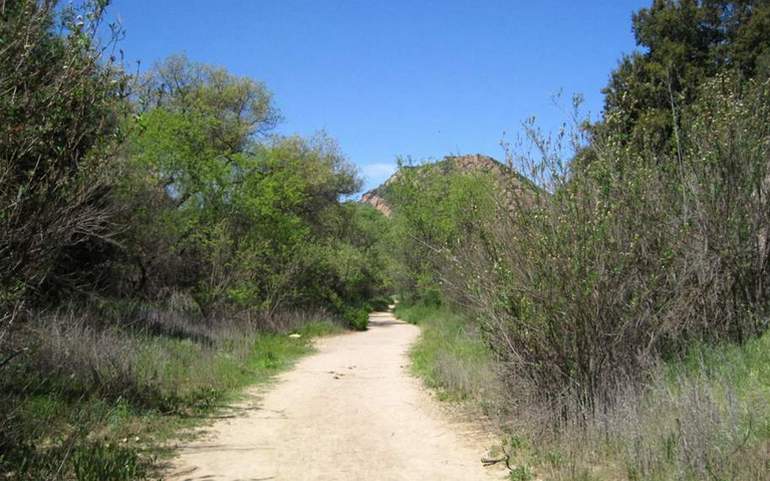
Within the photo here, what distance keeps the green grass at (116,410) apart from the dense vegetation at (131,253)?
32mm

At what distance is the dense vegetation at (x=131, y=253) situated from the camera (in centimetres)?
568

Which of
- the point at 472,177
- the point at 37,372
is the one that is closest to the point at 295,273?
the point at 472,177

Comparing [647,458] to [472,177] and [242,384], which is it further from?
[472,177]

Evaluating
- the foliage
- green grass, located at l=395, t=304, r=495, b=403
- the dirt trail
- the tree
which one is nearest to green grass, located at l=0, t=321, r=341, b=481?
the dirt trail

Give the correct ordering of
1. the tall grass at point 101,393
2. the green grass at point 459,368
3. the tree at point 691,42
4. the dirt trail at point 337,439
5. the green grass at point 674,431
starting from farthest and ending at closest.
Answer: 1. the tree at point 691,42
2. the green grass at point 459,368
3. the dirt trail at point 337,439
4. the tall grass at point 101,393
5. the green grass at point 674,431

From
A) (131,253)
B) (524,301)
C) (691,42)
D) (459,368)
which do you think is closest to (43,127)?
(524,301)

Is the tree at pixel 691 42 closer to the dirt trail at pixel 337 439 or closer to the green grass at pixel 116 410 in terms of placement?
the dirt trail at pixel 337 439

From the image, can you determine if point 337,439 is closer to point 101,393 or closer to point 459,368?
point 101,393

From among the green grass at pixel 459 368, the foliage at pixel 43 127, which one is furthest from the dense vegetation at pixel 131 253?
the green grass at pixel 459 368

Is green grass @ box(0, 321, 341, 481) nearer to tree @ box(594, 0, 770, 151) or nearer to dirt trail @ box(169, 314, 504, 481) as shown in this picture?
dirt trail @ box(169, 314, 504, 481)

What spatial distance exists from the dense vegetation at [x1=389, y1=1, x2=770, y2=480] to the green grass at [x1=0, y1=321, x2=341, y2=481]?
415 cm

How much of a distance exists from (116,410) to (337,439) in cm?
292

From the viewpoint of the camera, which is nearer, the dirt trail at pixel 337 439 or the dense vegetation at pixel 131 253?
the dense vegetation at pixel 131 253

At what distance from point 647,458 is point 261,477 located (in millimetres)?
3626
